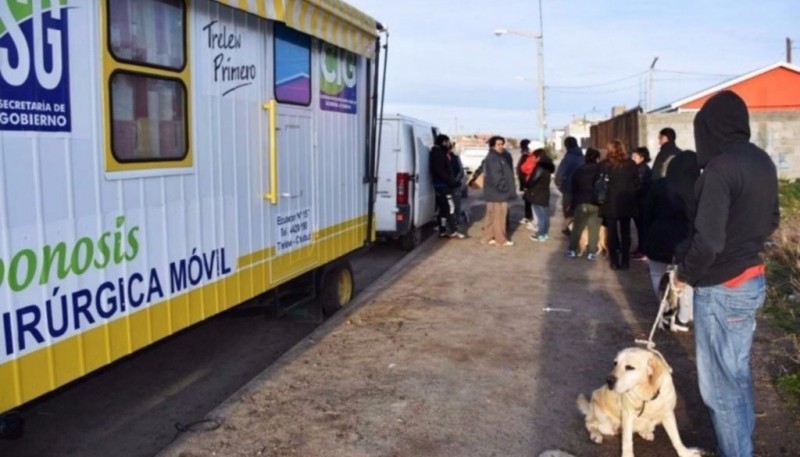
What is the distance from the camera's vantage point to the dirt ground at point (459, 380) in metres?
4.52

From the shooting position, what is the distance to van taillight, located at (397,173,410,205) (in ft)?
37.4

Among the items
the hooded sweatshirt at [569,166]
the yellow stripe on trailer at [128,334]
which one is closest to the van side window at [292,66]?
the yellow stripe on trailer at [128,334]

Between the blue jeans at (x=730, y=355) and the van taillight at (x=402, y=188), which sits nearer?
the blue jeans at (x=730, y=355)

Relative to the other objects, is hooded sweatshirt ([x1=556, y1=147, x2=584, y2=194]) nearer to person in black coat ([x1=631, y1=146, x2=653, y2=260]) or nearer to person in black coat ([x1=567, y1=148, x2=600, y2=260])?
person in black coat ([x1=567, y1=148, x2=600, y2=260])

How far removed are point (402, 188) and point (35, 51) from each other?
8.09 m

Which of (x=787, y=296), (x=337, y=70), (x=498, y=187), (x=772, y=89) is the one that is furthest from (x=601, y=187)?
(x=772, y=89)

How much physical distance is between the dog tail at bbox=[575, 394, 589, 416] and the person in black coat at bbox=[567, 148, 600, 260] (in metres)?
6.24

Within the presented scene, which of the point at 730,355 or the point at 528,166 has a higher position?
the point at 528,166

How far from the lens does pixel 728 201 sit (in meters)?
3.75

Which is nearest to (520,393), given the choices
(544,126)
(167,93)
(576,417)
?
(576,417)

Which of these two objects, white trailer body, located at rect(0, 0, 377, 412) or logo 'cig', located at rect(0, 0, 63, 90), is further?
white trailer body, located at rect(0, 0, 377, 412)

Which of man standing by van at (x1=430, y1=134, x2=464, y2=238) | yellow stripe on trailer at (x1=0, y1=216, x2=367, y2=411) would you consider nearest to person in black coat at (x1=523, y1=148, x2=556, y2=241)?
man standing by van at (x1=430, y1=134, x2=464, y2=238)

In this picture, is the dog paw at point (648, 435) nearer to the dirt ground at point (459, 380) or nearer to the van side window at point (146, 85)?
the dirt ground at point (459, 380)

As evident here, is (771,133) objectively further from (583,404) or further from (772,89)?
(772,89)
